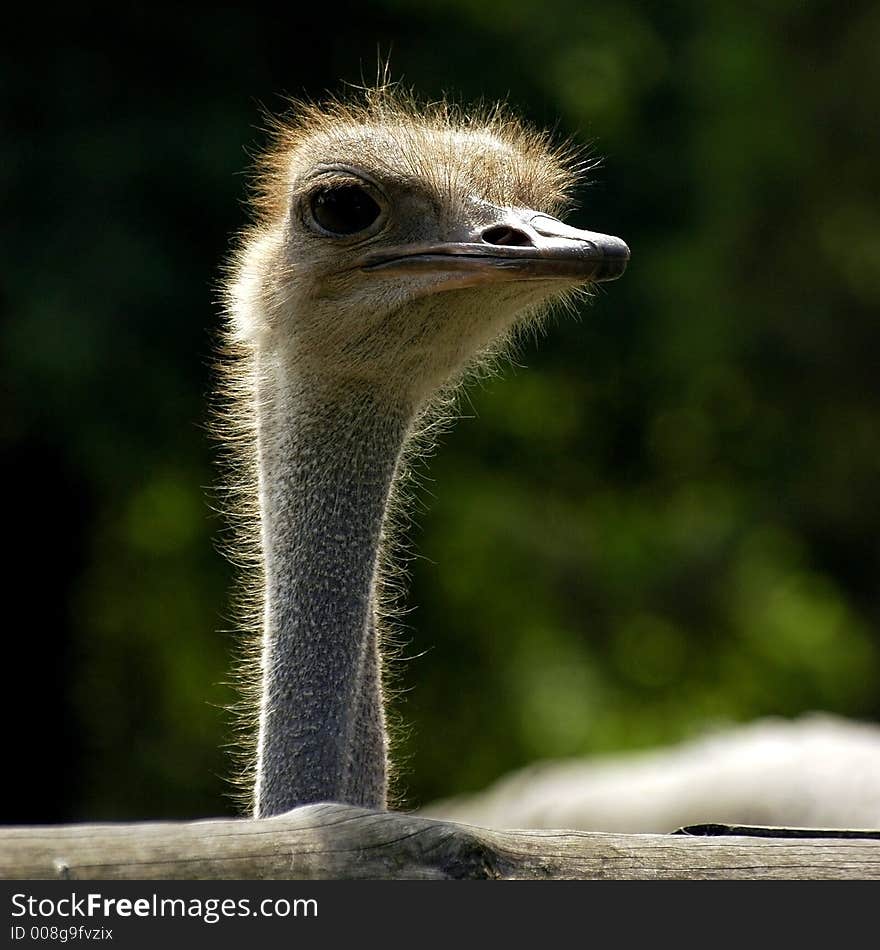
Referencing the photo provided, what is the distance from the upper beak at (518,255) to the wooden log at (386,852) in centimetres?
80

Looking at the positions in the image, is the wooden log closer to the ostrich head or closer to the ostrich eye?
the ostrich head

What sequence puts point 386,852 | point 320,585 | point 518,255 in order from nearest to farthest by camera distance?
point 386,852, point 518,255, point 320,585

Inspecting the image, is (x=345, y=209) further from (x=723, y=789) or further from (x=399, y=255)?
(x=723, y=789)

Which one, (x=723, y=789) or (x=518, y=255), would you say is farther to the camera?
(x=723, y=789)

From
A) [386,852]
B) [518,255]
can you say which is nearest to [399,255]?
[518,255]

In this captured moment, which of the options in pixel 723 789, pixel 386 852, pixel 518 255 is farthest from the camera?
pixel 723 789

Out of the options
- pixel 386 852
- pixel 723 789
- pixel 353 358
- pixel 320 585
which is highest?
pixel 353 358

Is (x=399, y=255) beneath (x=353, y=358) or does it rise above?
above

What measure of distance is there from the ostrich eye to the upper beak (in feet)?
0.21

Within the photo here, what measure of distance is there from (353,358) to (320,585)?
1.22 ft

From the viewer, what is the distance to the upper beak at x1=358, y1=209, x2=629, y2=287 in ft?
8.52

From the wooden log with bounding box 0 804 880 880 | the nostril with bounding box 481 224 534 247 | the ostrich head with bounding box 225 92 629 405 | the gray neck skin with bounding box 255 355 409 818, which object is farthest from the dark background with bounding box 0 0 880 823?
the wooden log with bounding box 0 804 880 880

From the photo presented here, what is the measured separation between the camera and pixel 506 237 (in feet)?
9.16

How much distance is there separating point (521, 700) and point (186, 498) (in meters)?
1.97
